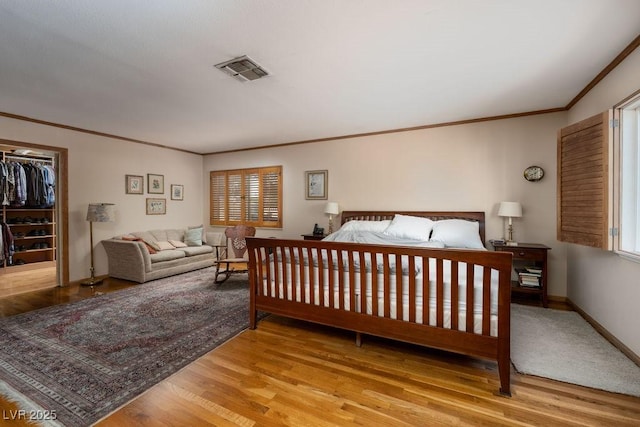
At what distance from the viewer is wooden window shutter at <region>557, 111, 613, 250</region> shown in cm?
232

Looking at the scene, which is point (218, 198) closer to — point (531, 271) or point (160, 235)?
point (160, 235)

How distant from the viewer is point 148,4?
1689mm

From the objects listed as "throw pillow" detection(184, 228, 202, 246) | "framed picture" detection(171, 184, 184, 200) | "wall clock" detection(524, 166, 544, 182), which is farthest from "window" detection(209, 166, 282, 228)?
"wall clock" detection(524, 166, 544, 182)

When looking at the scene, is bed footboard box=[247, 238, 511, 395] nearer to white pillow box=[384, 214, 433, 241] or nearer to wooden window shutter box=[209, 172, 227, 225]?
white pillow box=[384, 214, 433, 241]

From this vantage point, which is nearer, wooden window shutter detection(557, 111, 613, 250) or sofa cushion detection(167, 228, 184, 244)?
wooden window shutter detection(557, 111, 613, 250)

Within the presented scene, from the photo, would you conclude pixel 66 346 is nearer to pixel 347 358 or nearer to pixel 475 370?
pixel 347 358

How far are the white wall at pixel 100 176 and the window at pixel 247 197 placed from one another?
2.74ft

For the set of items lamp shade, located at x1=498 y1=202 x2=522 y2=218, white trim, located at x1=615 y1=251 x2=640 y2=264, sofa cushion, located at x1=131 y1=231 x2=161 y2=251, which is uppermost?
lamp shade, located at x1=498 y1=202 x2=522 y2=218

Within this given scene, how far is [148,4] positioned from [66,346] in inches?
111

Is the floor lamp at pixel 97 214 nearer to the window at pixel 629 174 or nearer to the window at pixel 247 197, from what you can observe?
the window at pixel 247 197

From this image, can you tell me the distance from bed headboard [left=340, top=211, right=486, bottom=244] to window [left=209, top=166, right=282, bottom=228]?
5.40ft

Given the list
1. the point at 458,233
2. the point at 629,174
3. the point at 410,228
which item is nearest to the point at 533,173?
the point at 458,233

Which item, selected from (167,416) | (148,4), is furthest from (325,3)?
(167,416)

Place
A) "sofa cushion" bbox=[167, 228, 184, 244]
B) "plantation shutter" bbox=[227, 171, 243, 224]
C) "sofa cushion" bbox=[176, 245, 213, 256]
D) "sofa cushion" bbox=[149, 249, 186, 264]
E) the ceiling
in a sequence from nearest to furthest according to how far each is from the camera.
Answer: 1. the ceiling
2. "sofa cushion" bbox=[149, 249, 186, 264]
3. "sofa cushion" bbox=[176, 245, 213, 256]
4. "sofa cushion" bbox=[167, 228, 184, 244]
5. "plantation shutter" bbox=[227, 171, 243, 224]
